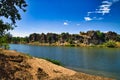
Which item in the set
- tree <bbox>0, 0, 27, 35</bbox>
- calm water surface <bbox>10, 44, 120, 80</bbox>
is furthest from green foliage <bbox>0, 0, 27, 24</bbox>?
calm water surface <bbox>10, 44, 120, 80</bbox>

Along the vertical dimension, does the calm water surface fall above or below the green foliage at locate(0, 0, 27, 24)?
below

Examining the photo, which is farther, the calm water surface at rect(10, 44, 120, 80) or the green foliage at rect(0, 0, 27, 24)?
the calm water surface at rect(10, 44, 120, 80)

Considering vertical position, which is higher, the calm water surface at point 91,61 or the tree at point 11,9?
the tree at point 11,9

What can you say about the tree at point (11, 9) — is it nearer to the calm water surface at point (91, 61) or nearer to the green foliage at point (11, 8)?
the green foliage at point (11, 8)

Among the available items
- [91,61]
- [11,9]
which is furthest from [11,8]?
[91,61]

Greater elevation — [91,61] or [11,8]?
[11,8]

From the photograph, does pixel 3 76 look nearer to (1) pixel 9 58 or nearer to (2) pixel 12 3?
(1) pixel 9 58

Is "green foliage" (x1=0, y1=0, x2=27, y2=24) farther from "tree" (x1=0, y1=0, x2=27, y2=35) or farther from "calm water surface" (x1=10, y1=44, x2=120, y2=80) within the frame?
"calm water surface" (x1=10, y1=44, x2=120, y2=80)

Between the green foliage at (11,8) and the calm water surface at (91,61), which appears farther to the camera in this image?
the calm water surface at (91,61)

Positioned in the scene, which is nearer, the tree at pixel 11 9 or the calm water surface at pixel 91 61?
the tree at pixel 11 9

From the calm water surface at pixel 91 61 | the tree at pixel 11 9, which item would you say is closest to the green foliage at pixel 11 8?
the tree at pixel 11 9

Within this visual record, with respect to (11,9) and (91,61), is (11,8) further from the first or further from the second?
(91,61)

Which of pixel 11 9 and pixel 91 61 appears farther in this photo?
pixel 91 61

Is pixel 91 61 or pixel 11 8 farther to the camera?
pixel 91 61
